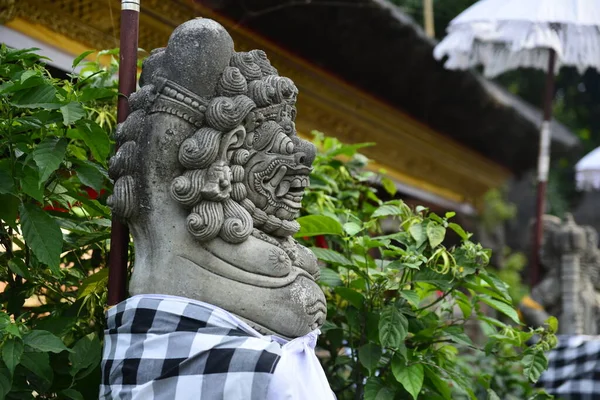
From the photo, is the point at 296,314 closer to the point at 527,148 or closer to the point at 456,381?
the point at 456,381

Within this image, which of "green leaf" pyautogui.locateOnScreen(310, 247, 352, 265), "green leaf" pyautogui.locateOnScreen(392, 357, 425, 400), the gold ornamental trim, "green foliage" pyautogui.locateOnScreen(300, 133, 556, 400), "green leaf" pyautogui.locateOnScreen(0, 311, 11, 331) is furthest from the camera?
the gold ornamental trim

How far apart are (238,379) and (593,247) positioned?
428cm

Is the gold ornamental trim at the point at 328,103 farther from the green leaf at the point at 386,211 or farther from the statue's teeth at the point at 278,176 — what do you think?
the statue's teeth at the point at 278,176

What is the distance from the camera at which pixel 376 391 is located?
2.30 meters

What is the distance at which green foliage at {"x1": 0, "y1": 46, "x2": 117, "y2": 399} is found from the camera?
1.88 m

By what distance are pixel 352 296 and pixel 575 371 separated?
213cm

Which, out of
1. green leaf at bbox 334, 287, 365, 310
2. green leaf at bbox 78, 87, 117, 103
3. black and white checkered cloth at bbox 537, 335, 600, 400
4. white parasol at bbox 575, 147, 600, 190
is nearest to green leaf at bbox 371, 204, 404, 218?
green leaf at bbox 334, 287, 365, 310

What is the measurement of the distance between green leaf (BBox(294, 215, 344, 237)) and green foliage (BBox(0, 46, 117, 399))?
0.54 metres

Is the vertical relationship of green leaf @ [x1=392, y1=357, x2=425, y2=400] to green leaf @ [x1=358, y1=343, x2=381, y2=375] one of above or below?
below

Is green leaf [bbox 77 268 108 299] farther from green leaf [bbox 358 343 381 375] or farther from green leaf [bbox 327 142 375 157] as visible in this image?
green leaf [bbox 327 142 375 157]

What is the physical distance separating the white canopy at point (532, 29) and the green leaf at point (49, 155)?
4237mm

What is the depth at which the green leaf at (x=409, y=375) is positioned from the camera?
7.31ft

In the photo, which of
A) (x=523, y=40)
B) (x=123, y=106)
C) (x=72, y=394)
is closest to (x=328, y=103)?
(x=523, y=40)

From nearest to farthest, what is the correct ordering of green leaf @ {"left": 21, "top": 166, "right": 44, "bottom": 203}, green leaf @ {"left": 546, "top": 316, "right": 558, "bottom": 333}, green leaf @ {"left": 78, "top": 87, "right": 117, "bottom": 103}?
green leaf @ {"left": 21, "top": 166, "right": 44, "bottom": 203}
green leaf @ {"left": 78, "top": 87, "right": 117, "bottom": 103}
green leaf @ {"left": 546, "top": 316, "right": 558, "bottom": 333}
